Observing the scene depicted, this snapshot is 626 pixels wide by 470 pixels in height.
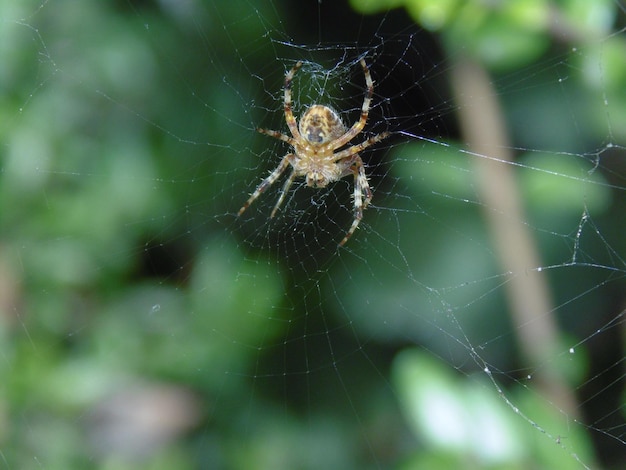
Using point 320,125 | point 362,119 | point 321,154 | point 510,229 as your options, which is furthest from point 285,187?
point 510,229

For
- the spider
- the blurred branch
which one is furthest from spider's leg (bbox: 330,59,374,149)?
the blurred branch

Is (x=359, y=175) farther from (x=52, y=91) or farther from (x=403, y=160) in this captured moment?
(x=52, y=91)

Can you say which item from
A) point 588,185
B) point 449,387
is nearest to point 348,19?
point 588,185

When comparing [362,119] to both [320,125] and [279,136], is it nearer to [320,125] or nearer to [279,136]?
[320,125]

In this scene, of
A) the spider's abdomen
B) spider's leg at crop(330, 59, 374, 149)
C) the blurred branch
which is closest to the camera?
the blurred branch

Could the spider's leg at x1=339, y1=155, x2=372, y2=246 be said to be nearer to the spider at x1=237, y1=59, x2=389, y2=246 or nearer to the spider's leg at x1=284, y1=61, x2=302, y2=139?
the spider at x1=237, y1=59, x2=389, y2=246

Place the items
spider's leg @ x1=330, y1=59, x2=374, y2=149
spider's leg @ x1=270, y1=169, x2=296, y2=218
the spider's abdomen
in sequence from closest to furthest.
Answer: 1. spider's leg @ x1=330, y1=59, x2=374, y2=149
2. the spider's abdomen
3. spider's leg @ x1=270, y1=169, x2=296, y2=218

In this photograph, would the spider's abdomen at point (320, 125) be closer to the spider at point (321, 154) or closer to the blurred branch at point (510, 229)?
the spider at point (321, 154)
